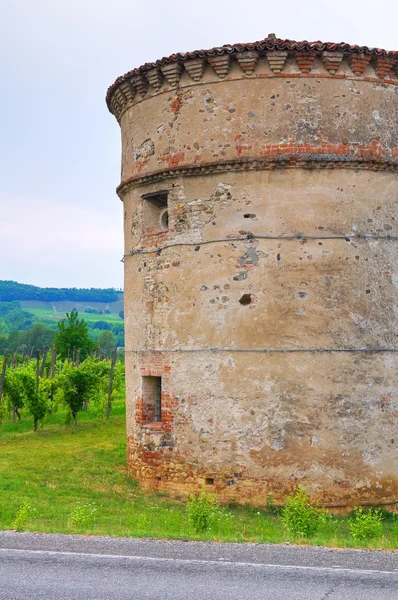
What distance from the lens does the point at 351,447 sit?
12523 millimetres

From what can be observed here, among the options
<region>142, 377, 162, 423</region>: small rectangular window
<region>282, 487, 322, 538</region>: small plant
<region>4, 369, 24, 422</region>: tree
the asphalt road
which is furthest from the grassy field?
<region>4, 369, 24, 422</region>: tree

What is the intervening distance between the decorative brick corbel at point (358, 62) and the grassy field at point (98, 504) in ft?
26.9

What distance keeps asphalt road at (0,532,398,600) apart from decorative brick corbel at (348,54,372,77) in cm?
885

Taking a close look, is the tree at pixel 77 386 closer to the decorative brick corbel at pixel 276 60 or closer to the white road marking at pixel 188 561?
the decorative brick corbel at pixel 276 60

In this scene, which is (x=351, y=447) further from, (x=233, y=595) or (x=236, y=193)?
(x=233, y=595)

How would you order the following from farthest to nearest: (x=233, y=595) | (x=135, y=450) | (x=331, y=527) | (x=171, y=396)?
(x=135, y=450) < (x=171, y=396) < (x=331, y=527) < (x=233, y=595)

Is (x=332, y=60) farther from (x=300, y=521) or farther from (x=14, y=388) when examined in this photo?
(x=14, y=388)

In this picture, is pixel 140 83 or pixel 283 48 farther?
pixel 140 83

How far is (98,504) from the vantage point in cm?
1274

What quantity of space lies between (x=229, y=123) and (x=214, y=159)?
740 millimetres

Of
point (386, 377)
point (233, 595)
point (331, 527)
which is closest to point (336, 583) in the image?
point (233, 595)

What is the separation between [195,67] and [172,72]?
52cm

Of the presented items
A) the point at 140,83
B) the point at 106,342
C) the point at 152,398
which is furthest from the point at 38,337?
the point at 140,83

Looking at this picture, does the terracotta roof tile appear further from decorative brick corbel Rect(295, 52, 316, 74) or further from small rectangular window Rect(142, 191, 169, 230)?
small rectangular window Rect(142, 191, 169, 230)
